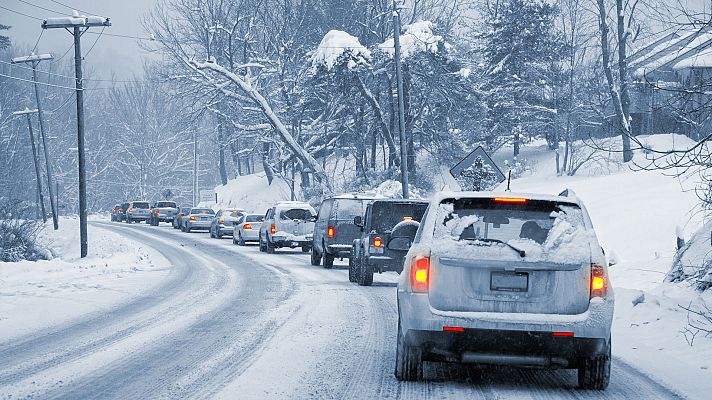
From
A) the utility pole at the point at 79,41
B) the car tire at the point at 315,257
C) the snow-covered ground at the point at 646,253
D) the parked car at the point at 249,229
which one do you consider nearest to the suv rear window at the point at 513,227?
the snow-covered ground at the point at 646,253

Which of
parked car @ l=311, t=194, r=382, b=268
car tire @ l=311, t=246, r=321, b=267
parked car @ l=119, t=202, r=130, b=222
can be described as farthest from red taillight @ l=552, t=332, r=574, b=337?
parked car @ l=119, t=202, r=130, b=222

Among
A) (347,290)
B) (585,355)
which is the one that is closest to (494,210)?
(585,355)

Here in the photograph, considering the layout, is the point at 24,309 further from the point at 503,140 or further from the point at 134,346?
the point at 503,140

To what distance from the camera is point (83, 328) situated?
12531 millimetres

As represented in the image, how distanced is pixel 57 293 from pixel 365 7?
141 feet

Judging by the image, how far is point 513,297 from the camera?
7852mm

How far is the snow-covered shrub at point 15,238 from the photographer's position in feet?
122

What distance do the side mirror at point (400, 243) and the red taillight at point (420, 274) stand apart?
1501 mm

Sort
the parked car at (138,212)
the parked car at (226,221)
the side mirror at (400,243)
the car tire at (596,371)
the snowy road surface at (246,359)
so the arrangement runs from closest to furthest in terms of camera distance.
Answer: the snowy road surface at (246,359) < the car tire at (596,371) < the side mirror at (400,243) < the parked car at (226,221) < the parked car at (138,212)

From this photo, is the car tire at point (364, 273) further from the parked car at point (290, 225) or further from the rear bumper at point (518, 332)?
the parked car at point (290, 225)

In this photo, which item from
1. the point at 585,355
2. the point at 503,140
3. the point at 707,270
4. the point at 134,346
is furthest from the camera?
the point at 503,140

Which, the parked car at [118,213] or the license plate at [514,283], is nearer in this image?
the license plate at [514,283]

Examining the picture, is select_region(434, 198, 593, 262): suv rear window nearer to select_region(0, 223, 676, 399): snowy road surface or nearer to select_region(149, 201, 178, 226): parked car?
select_region(0, 223, 676, 399): snowy road surface

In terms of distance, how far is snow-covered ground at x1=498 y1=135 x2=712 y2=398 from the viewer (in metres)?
10.2
